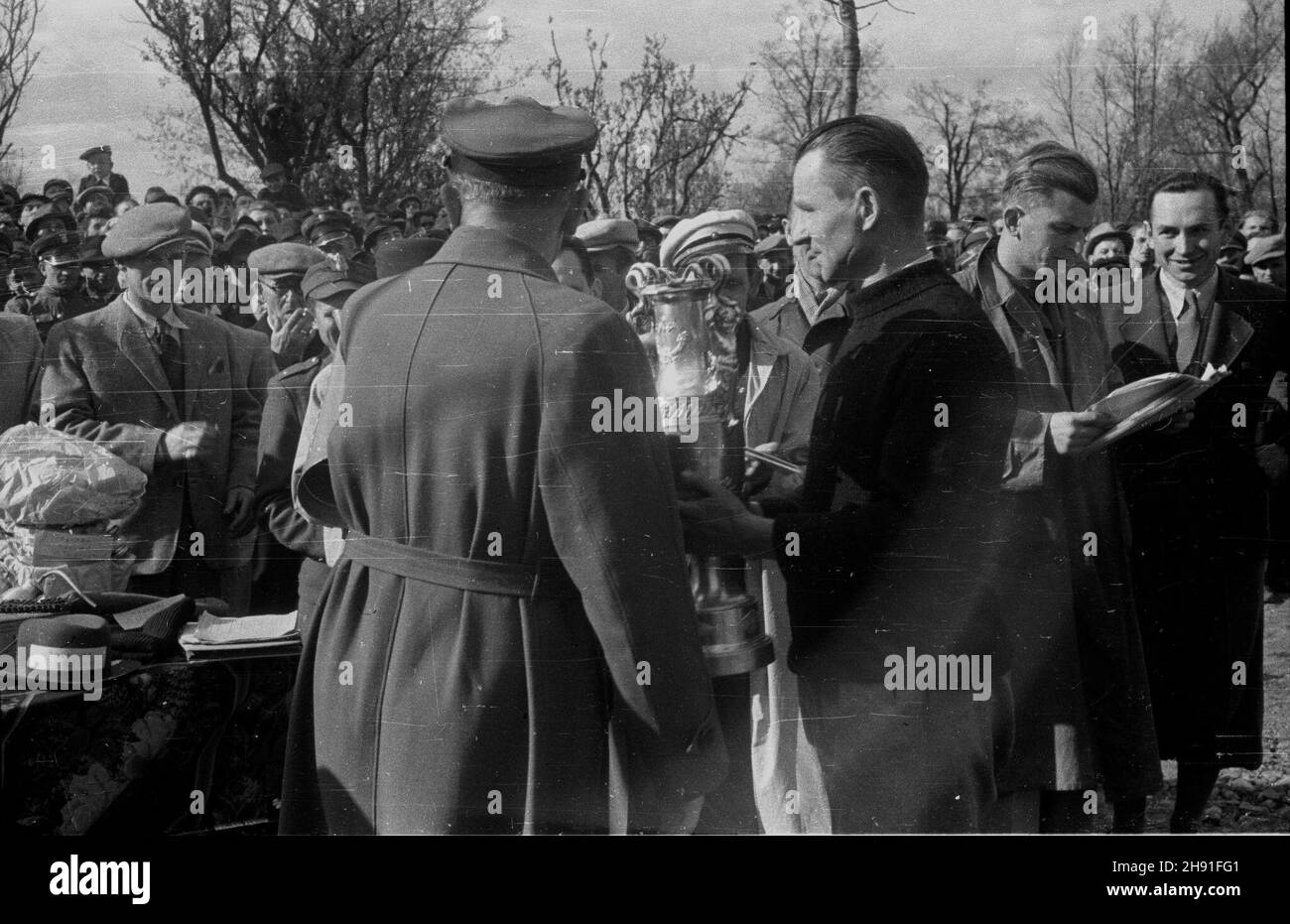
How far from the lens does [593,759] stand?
9.01 ft

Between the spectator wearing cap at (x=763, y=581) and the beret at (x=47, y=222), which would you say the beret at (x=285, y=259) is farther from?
the spectator wearing cap at (x=763, y=581)

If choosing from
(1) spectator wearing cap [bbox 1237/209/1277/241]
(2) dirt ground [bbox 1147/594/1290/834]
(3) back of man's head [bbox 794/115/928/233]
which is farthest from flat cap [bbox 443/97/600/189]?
(2) dirt ground [bbox 1147/594/1290/834]

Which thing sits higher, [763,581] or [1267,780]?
[763,581]

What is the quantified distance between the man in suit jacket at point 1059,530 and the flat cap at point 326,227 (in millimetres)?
1299

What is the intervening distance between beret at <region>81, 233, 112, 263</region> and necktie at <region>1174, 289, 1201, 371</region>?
2259 mm

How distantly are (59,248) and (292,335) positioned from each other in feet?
1.72

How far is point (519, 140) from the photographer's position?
2729mm

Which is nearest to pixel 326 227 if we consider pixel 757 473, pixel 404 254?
pixel 404 254

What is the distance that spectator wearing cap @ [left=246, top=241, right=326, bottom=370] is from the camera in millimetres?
2852

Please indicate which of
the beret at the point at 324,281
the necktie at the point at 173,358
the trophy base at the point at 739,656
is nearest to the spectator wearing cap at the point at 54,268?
the necktie at the point at 173,358

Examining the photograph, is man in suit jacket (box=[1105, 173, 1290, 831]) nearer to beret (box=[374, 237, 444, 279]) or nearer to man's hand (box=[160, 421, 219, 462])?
beret (box=[374, 237, 444, 279])

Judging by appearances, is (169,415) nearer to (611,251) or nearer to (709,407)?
(611,251)
